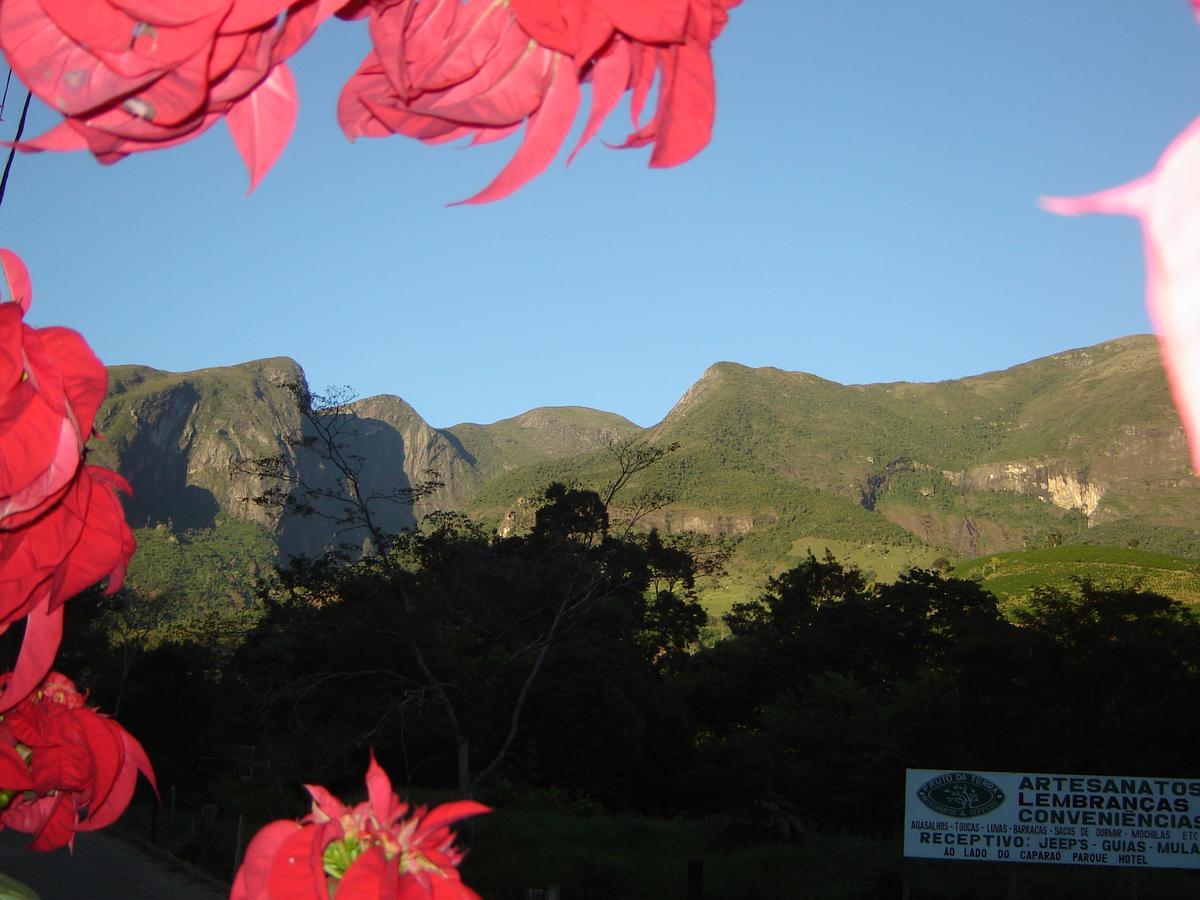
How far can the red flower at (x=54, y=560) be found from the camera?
0.57m

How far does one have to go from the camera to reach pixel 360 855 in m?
0.58

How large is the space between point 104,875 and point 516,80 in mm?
12563

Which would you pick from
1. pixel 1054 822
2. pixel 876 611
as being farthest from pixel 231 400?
pixel 1054 822

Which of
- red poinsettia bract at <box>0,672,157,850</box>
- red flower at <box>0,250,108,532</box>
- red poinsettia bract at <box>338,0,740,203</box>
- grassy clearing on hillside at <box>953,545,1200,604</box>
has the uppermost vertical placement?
grassy clearing on hillside at <box>953,545,1200,604</box>

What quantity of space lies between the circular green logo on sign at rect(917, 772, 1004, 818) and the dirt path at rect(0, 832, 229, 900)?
21.6 feet

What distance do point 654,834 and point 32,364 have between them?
48.4 ft

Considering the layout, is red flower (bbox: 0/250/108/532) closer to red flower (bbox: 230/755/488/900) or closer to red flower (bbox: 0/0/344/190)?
red flower (bbox: 0/0/344/190)

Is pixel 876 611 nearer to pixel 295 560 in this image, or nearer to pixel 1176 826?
pixel 295 560

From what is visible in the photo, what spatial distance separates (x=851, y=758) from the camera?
19672 mm

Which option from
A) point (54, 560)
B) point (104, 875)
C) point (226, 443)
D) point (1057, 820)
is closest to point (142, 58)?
point (54, 560)

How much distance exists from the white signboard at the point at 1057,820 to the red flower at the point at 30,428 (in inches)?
301

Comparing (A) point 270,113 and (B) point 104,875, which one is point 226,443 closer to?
(B) point 104,875

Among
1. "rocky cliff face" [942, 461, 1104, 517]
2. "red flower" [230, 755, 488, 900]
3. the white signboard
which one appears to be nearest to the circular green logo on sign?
the white signboard

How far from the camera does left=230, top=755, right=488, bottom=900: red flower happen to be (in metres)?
0.56
